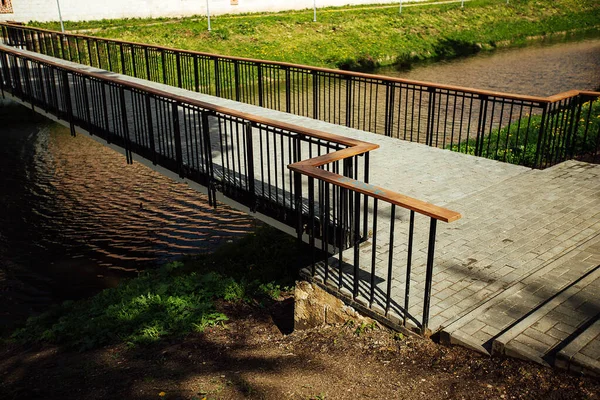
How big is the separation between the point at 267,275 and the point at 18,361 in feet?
11.2

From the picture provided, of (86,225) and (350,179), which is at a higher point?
(350,179)

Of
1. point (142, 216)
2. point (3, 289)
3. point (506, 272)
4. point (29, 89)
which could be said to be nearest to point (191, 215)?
point (142, 216)

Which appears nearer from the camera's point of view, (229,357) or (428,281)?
(428,281)

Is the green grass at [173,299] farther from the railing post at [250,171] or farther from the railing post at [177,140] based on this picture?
the railing post at [177,140]

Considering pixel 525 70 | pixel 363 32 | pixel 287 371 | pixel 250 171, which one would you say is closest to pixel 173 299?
pixel 250 171

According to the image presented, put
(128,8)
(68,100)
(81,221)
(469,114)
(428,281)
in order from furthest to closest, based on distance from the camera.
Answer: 1. (128,8)
2. (81,221)
3. (469,114)
4. (68,100)
5. (428,281)

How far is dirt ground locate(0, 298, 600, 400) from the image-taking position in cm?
360

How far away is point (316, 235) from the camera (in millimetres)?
5738

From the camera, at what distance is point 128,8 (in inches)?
1459

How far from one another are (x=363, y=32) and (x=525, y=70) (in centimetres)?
1271

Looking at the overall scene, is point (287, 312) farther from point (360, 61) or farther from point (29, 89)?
point (360, 61)

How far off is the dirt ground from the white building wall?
109ft

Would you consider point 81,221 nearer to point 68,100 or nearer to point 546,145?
point 68,100

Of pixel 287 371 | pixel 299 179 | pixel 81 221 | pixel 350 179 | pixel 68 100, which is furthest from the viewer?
pixel 81 221
